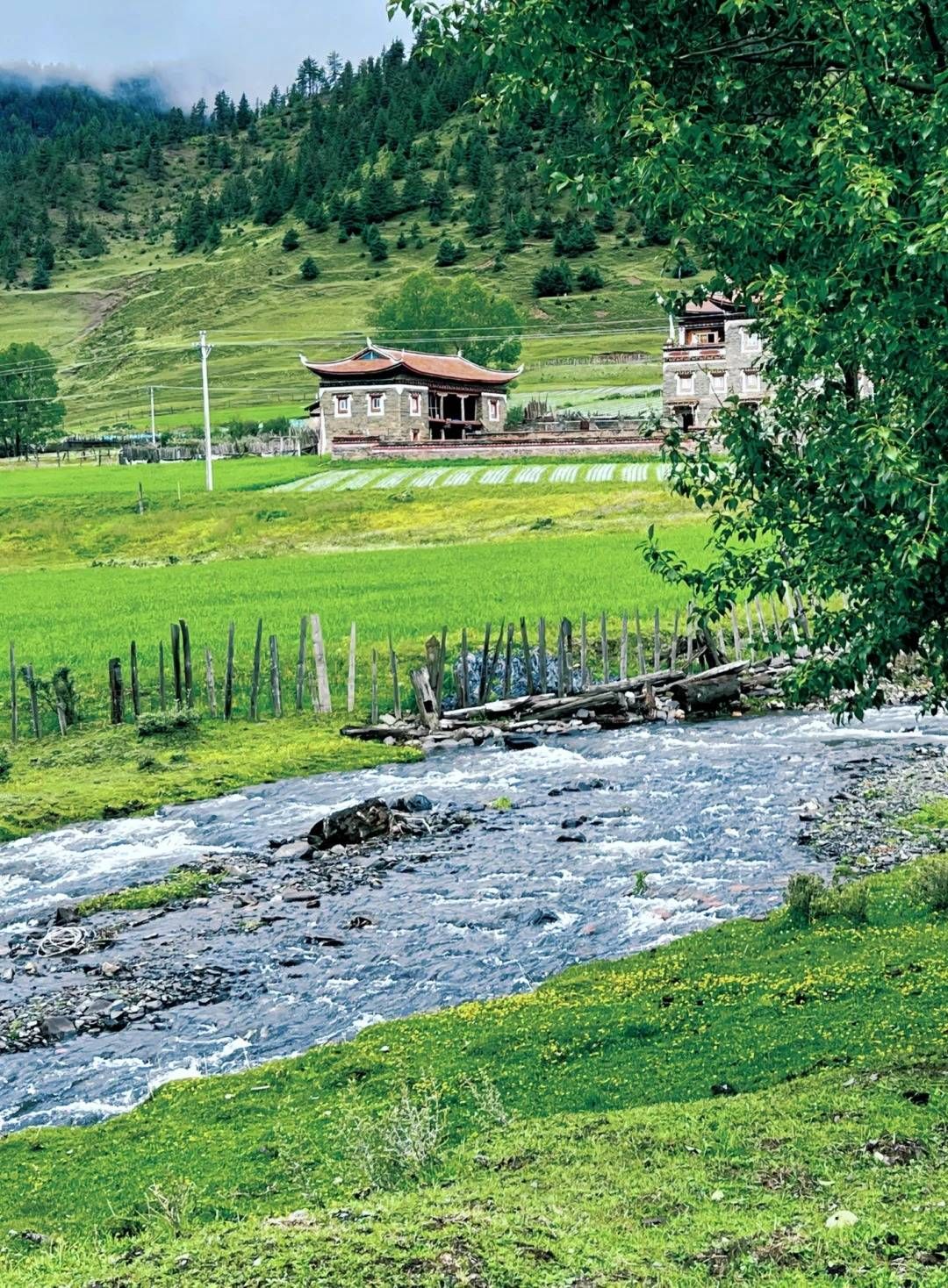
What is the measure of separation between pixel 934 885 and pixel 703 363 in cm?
9218

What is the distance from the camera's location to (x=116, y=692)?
30.1m

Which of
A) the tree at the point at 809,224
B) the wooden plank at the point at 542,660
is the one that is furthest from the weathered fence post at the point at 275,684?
the tree at the point at 809,224

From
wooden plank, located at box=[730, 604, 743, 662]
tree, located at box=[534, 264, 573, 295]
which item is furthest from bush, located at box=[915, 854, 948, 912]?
tree, located at box=[534, 264, 573, 295]

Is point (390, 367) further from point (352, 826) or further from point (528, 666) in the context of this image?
point (352, 826)

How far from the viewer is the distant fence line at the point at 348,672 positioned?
98.2ft

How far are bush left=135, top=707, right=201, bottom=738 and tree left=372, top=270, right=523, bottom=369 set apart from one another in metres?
113

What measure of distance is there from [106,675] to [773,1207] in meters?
28.3

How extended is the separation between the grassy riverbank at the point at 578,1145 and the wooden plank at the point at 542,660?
1386 centimetres

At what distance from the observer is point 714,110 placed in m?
11.9

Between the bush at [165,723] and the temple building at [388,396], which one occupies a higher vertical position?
the temple building at [388,396]

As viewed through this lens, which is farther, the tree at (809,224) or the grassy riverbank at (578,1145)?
the tree at (809,224)

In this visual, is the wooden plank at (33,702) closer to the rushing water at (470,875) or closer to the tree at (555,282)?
the rushing water at (470,875)

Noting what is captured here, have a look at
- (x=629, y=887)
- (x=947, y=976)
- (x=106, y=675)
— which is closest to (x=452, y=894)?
(x=629, y=887)

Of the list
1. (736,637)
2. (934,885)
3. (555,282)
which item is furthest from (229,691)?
(555,282)
